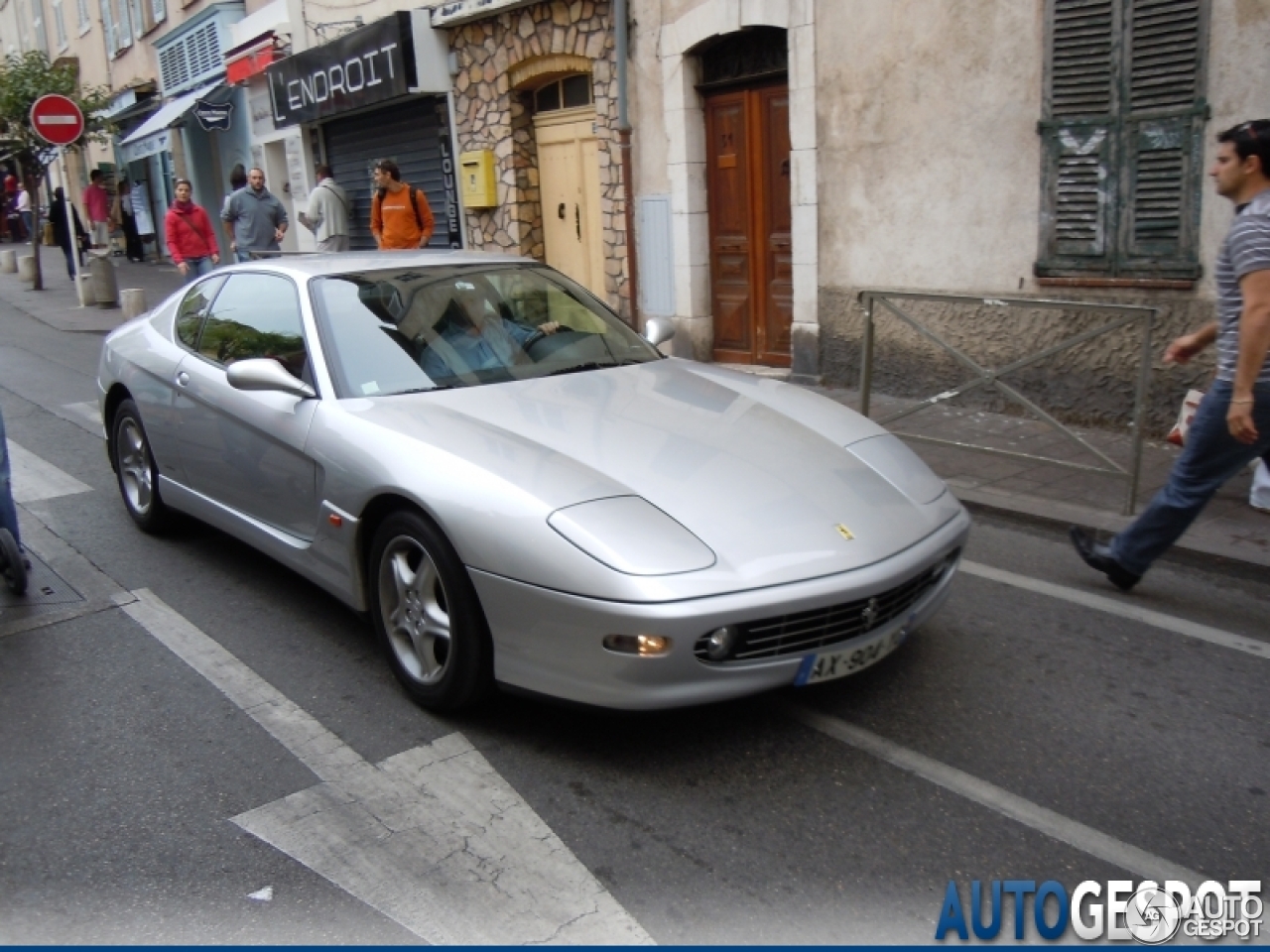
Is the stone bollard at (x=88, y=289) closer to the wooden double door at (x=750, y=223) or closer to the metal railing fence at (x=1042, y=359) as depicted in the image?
the wooden double door at (x=750, y=223)

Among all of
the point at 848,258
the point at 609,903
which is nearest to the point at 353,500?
the point at 609,903

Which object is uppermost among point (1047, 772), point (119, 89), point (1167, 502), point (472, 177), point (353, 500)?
point (119, 89)

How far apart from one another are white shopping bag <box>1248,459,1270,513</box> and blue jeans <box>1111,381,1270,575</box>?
1.22m

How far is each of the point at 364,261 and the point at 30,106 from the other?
2018 cm

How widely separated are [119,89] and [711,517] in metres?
28.5

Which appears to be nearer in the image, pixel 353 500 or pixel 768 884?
pixel 768 884

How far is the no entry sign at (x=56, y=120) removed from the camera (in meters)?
16.1

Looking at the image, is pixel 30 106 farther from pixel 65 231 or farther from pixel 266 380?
pixel 266 380

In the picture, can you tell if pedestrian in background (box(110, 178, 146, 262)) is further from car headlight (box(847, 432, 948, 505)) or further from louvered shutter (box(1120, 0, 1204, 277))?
car headlight (box(847, 432, 948, 505))

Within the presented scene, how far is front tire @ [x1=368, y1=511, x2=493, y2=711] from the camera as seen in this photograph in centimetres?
354

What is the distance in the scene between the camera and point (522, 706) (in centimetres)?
385

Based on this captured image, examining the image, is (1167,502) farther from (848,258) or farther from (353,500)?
(848,258)

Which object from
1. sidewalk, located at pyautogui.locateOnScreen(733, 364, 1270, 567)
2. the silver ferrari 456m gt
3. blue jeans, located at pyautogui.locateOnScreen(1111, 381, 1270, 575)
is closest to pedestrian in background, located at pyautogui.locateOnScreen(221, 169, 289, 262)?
sidewalk, located at pyautogui.locateOnScreen(733, 364, 1270, 567)

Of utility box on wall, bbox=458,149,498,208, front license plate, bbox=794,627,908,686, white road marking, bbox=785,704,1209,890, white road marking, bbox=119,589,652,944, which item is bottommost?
white road marking, bbox=785,704,1209,890
